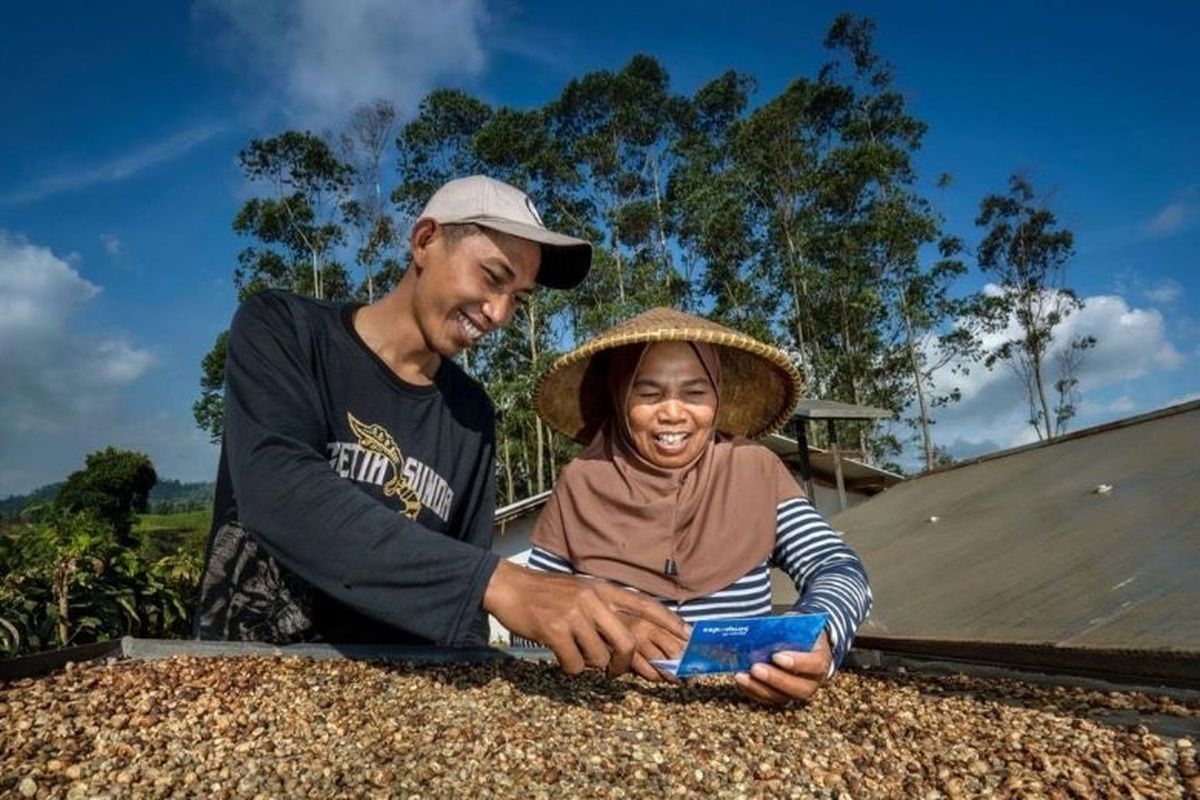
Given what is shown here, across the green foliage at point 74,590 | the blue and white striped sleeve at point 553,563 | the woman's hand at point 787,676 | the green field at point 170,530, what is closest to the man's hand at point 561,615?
the woman's hand at point 787,676

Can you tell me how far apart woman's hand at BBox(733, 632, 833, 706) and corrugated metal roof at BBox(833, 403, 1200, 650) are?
0.94 meters

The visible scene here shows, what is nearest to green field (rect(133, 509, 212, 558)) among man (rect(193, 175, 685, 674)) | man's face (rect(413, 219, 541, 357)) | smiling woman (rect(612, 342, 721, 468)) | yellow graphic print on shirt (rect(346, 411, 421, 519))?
man (rect(193, 175, 685, 674))

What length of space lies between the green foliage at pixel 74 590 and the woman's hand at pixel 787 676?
268cm

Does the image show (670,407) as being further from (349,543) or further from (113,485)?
(113,485)

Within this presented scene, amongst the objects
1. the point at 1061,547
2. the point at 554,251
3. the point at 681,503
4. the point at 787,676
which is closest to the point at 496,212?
the point at 554,251

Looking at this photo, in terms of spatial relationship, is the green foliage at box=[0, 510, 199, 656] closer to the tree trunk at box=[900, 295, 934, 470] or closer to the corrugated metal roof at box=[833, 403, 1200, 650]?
the corrugated metal roof at box=[833, 403, 1200, 650]

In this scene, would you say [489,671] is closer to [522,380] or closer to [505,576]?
[505,576]

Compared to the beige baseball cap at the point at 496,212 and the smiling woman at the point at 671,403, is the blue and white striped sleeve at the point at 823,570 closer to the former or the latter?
the smiling woman at the point at 671,403

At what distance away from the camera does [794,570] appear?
6.90 ft

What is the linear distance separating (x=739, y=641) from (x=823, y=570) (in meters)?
0.60

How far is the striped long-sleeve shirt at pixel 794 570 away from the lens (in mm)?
1894

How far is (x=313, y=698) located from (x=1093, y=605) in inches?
93.5

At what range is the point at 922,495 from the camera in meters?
6.38

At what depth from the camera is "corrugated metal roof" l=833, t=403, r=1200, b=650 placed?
2424mm
